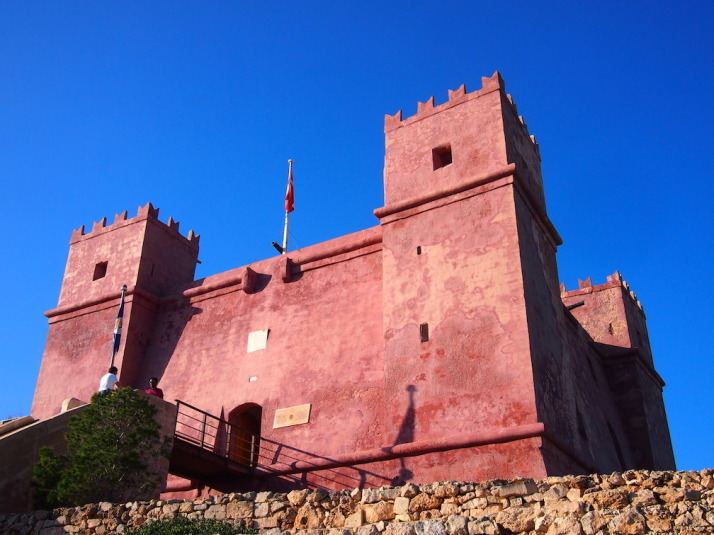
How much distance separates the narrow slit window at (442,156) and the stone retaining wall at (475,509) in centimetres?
903

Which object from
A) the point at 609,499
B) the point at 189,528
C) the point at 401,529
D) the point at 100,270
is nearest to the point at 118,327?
the point at 100,270

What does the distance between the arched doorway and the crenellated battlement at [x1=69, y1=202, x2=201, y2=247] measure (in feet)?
19.6

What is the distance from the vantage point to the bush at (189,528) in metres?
10.2

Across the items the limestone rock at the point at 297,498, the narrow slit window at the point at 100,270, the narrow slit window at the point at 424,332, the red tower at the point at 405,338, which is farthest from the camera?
the narrow slit window at the point at 100,270

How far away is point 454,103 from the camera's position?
58.5ft

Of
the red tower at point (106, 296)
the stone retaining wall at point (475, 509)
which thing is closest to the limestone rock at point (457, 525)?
the stone retaining wall at point (475, 509)

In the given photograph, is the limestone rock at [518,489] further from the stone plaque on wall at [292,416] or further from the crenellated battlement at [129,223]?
the crenellated battlement at [129,223]

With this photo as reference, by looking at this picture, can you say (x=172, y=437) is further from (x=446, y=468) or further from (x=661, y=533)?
(x=661, y=533)

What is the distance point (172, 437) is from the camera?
14.1 m

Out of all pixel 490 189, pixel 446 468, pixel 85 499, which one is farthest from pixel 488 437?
pixel 85 499

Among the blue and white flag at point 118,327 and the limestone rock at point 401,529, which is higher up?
the blue and white flag at point 118,327

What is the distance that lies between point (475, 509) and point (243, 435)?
33.4 feet

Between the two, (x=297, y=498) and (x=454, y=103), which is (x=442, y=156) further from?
(x=297, y=498)

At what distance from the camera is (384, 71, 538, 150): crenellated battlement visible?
690 inches
